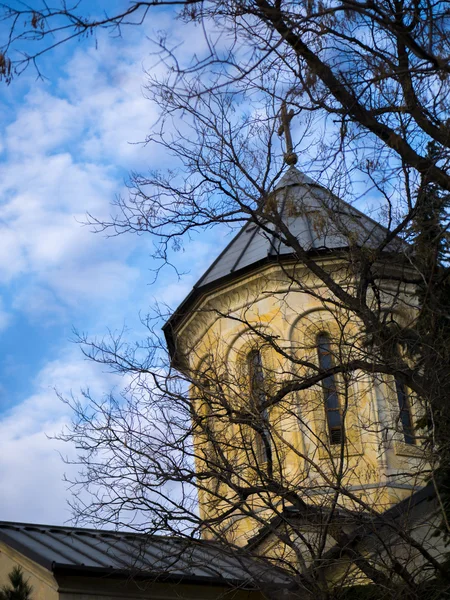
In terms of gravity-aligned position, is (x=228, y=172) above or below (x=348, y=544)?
above

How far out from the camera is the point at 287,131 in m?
9.40

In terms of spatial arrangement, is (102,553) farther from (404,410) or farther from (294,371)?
(404,410)

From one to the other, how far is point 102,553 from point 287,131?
23.3 ft

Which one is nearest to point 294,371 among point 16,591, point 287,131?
point 287,131

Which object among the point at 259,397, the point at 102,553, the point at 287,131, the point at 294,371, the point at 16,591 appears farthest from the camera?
the point at 102,553

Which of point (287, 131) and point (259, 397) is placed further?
point (259, 397)

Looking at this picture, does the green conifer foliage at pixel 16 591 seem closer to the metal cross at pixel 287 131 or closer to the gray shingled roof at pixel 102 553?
the gray shingled roof at pixel 102 553

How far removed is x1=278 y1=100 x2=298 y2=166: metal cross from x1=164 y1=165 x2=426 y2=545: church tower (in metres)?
0.33

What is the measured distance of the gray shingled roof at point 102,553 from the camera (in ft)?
39.0

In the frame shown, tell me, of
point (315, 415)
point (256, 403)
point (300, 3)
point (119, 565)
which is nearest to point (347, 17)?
point (300, 3)

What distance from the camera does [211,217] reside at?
10547 millimetres

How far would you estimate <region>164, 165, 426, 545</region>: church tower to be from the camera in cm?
1000

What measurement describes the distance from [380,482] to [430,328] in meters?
6.22

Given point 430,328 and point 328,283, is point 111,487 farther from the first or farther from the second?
point 430,328
